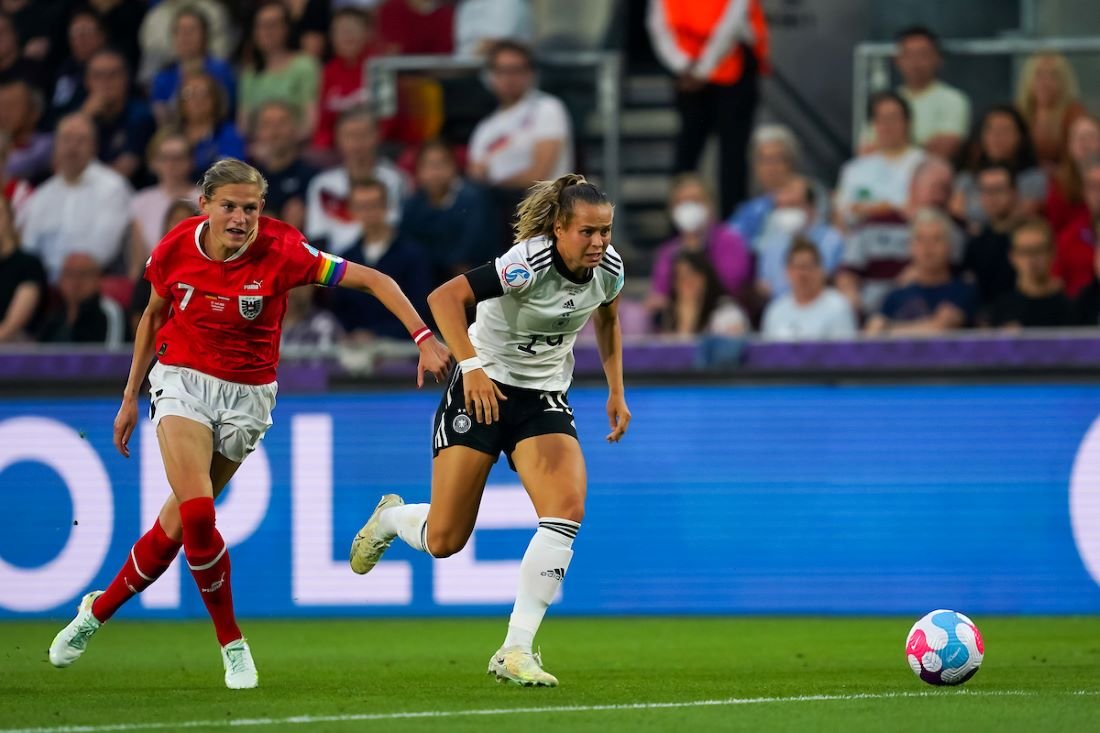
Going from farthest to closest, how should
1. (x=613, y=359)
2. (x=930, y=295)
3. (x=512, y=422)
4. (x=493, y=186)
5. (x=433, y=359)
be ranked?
1. (x=493, y=186)
2. (x=930, y=295)
3. (x=613, y=359)
4. (x=512, y=422)
5. (x=433, y=359)

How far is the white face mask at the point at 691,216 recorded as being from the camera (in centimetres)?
1255

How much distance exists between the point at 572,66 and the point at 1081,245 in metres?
4.07

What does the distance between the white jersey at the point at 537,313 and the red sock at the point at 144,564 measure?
1583mm

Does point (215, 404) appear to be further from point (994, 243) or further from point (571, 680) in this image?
point (994, 243)

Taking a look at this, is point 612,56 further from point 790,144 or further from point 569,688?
point 569,688

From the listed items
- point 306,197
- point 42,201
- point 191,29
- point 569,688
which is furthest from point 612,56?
point 569,688

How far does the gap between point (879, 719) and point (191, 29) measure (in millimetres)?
9766

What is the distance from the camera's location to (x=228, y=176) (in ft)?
24.2

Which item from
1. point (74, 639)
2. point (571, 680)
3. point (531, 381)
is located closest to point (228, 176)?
point (531, 381)

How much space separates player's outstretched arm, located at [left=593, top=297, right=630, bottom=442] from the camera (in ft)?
26.2

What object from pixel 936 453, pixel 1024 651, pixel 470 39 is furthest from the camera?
pixel 470 39

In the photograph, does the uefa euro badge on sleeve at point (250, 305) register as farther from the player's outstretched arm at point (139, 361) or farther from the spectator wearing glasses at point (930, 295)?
the spectator wearing glasses at point (930, 295)

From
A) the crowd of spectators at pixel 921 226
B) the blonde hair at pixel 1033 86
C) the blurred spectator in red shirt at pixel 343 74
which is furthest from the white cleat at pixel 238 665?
the blonde hair at pixel 1033 86

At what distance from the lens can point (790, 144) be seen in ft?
42.5
